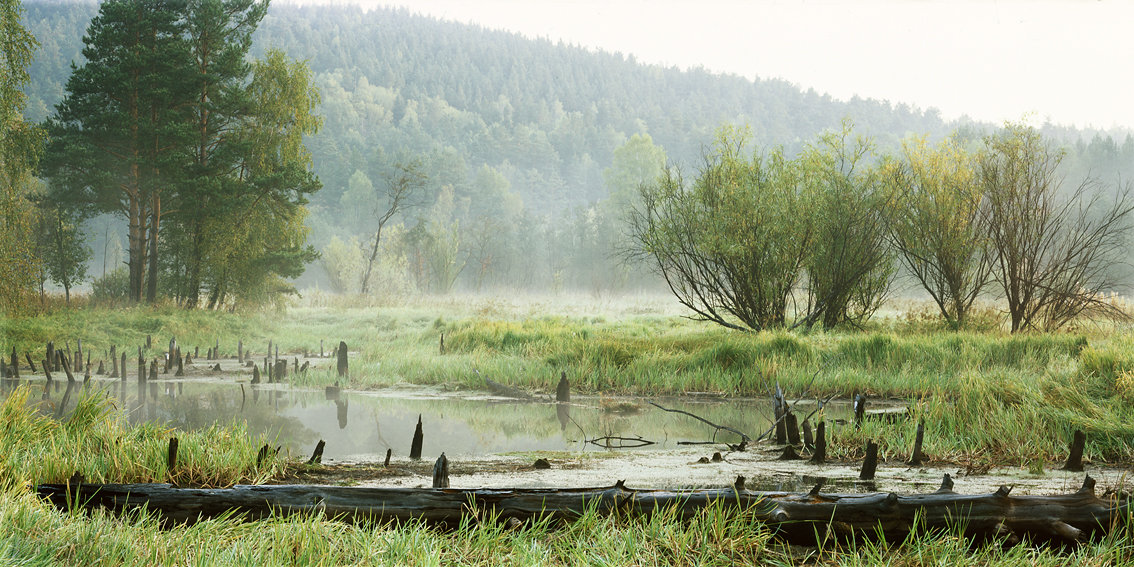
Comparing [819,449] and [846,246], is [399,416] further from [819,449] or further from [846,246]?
[846,246]

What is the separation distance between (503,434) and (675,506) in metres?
3.11

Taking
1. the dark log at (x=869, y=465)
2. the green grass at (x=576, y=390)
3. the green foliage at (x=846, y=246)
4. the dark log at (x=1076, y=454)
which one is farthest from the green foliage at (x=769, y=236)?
the dark log at (x=869, y=465)

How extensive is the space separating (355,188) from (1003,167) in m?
10.6

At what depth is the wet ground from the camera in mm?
3770

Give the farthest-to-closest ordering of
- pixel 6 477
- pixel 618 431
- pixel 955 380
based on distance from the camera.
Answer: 1. pixel 955 380
2. pixel 618 431
3. pixel 6 477

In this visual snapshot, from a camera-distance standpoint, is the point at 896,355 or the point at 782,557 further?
the point at 896,355

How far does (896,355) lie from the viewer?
8.13m

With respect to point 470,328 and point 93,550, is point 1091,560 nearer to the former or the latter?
point 93,550

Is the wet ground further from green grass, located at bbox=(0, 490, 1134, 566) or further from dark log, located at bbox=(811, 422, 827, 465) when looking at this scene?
green grass, located at bbox=(0, 490, 1134, 566)

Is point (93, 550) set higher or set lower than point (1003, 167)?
lower

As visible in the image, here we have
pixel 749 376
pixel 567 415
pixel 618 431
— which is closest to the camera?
pixel 618 431

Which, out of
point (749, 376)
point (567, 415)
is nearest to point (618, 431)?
point (567, 415)

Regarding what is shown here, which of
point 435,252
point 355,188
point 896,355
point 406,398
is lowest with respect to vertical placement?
point 406,398

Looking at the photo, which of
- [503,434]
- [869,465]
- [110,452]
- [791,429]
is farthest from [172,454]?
[791,429]
